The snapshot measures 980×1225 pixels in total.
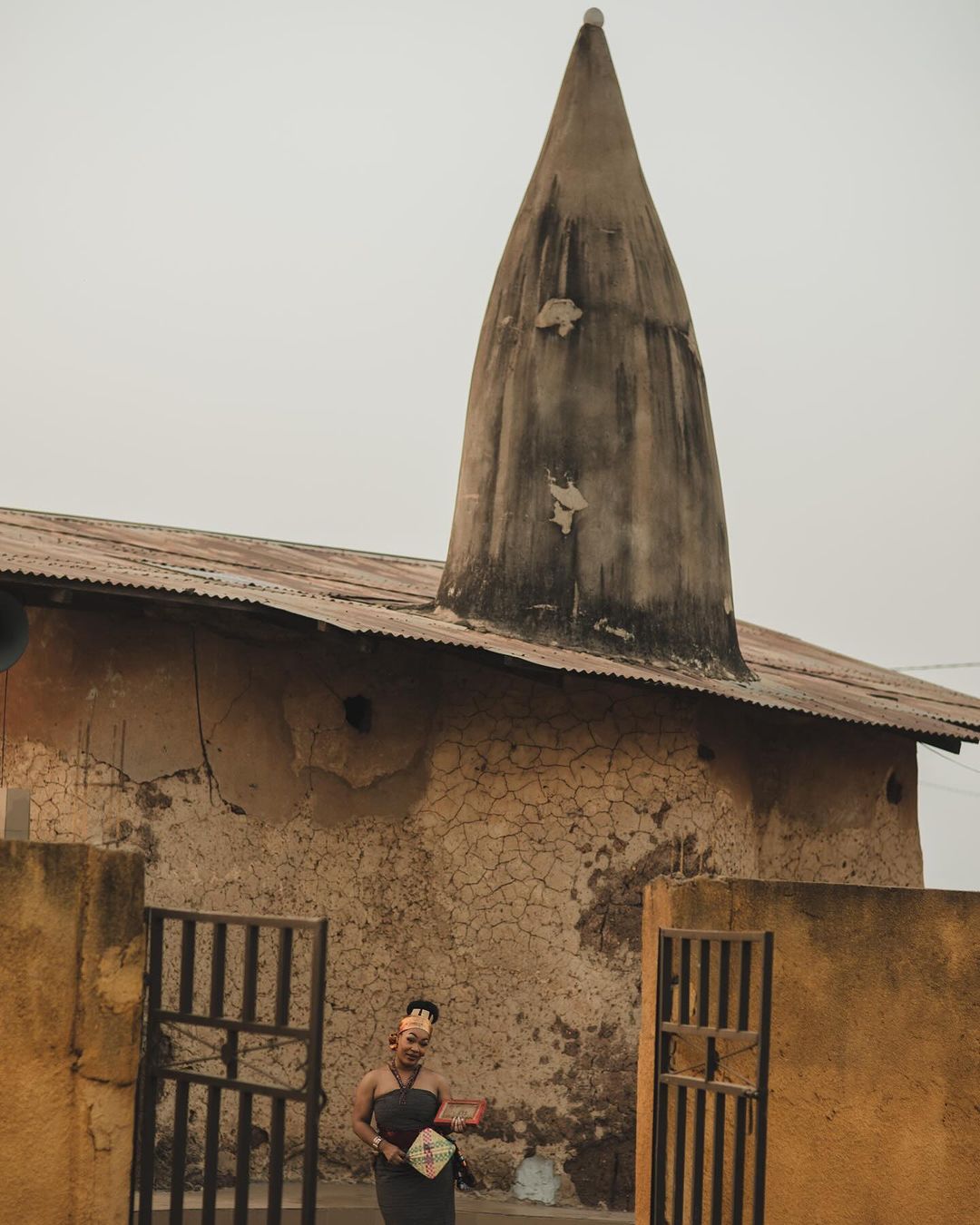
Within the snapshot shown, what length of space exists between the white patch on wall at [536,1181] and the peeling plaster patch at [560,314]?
16.2 feet

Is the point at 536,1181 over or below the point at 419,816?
below

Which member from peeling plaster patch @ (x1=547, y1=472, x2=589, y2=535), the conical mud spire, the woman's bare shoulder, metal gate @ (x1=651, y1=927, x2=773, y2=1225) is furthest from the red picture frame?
peeling plaster patch @ (x1=547, y1=472, x2=589, y2=535)

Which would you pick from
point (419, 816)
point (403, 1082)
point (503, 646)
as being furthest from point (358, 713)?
point (403, 1082)

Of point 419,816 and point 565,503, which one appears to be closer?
point 419,816

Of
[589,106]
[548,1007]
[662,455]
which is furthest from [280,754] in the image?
[589,106]

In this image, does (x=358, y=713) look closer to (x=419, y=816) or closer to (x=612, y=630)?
(x=419, y=816)

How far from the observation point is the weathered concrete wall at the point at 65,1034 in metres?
5.83

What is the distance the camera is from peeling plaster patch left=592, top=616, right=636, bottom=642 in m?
10.9

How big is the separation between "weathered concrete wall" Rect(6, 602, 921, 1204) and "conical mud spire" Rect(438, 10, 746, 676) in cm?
106

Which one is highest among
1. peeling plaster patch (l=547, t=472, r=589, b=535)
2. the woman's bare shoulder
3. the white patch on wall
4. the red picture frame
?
peeling plaster patch (l=547, t=472, r=589, b=535)

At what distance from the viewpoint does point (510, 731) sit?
32.8 feet

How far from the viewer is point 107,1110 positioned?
5895mm

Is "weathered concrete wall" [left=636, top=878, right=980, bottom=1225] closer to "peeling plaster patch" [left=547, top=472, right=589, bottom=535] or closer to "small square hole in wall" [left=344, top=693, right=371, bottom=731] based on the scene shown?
"small square hole in wall" [left=344, top=693, right=371, bottom=731]

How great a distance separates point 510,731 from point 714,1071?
3.97 meters
